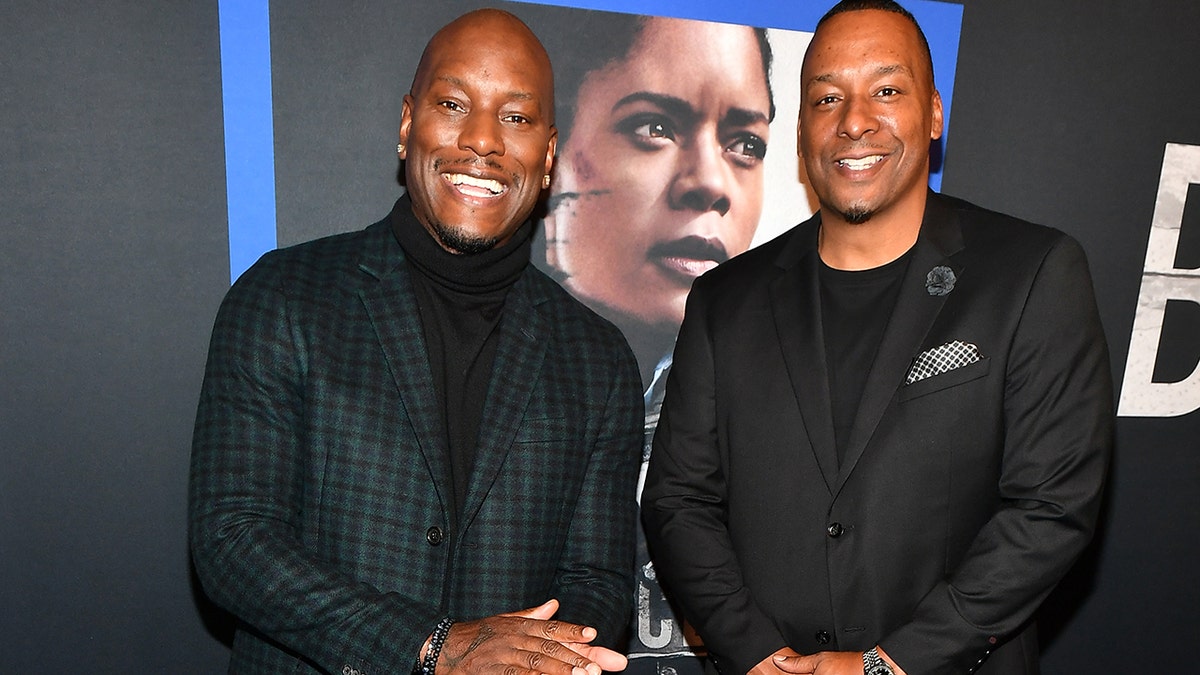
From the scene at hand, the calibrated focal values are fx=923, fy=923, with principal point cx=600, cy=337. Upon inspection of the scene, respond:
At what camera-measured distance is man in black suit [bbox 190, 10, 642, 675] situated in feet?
5.92

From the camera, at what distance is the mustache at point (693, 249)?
9.51ft

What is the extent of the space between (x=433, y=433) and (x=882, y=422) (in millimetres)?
984

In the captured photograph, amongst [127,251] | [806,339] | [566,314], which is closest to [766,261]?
[806,339]

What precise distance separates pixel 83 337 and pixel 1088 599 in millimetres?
3439

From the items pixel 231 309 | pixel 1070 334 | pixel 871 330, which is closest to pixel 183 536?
pixel 231 309

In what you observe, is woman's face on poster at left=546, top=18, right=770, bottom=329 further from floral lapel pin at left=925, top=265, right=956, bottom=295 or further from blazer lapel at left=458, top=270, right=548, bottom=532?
floral lapel pin at left=925, top=265, right=956, bottom=295

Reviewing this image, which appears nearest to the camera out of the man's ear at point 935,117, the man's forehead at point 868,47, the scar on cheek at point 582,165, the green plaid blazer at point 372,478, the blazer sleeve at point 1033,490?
the green plaid blazer at point 372,478

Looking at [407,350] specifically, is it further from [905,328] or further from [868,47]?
[868,47]

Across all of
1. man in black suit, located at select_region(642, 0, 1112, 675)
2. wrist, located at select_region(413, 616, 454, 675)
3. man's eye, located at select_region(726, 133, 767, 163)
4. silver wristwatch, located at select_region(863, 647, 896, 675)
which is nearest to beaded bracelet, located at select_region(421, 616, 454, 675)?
wrist, located at select_region(413, 616, 454, 675)

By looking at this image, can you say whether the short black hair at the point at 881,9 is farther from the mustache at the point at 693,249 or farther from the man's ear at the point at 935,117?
the mustache at the point at 693,249

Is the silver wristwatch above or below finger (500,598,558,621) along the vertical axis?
below

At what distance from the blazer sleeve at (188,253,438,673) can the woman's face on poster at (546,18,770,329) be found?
3.66ft

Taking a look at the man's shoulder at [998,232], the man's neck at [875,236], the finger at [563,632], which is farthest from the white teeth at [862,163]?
the finger at [563,632]

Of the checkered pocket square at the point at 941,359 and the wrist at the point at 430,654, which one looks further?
the checkered pocket square at the point at 941,359
